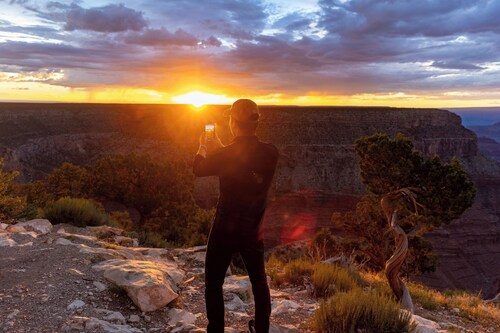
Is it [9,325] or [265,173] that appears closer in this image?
[265,173]

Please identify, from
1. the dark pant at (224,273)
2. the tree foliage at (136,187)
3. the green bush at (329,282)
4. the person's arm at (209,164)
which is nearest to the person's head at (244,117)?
the person's arm at (209,164)

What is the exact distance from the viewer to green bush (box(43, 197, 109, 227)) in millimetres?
10820

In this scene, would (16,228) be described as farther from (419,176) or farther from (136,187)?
(419,176)

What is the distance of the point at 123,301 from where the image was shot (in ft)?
16.6

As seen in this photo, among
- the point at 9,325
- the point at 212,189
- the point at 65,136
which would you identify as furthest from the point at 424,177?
the point at 65,136

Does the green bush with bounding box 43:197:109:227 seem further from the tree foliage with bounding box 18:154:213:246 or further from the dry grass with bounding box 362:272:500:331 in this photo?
the tree foliage with bounding box 18:154:213:246

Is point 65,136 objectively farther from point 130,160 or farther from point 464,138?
point 464,138

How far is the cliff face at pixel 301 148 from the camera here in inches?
1879

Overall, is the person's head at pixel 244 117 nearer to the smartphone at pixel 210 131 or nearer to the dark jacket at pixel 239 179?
the dark jacket at pixel 239 179

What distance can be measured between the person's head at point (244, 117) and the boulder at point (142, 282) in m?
2.60

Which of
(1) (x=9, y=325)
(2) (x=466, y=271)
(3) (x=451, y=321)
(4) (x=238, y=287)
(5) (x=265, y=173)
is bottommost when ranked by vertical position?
(2) (x=466, y=271)

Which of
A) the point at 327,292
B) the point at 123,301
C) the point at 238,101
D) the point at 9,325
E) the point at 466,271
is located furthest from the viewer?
the point at 466,271

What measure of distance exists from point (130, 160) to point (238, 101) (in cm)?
1847

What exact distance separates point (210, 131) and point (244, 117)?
525 mm
